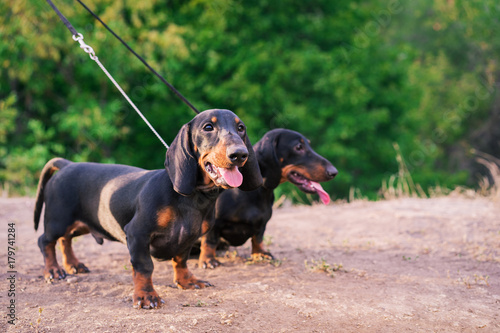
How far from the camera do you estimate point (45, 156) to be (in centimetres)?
1459

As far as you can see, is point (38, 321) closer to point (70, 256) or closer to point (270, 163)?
point (70, 256)

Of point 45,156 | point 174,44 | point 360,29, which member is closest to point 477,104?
point 360,29

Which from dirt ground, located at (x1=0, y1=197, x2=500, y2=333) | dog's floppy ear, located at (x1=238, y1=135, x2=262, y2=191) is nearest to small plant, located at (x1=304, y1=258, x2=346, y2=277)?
dirt ground, located at (x1=0, y1=197, x2=500, y2=333)

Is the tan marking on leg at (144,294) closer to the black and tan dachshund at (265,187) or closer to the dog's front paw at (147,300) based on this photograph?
the dog's front paw at (147,300)

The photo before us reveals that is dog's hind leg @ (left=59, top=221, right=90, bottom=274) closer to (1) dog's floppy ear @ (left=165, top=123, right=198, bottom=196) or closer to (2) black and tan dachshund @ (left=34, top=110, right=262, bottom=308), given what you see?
(2) black and tan dachshund @ (left=34, top=110, right=262, bottom=308)

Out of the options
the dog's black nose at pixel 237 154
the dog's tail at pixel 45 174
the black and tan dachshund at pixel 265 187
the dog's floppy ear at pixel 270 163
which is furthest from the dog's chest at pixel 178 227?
the dog's tail at pixel 45 174

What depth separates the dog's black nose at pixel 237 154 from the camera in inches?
127

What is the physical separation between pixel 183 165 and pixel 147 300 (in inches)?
41.8

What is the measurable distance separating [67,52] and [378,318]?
1423cm

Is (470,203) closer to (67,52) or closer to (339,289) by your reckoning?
(339,289)

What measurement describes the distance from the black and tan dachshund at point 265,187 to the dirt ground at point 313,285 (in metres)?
0.34

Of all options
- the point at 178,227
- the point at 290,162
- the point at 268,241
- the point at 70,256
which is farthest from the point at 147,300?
the point at 268,241

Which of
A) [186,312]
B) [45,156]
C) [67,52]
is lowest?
[45,156]

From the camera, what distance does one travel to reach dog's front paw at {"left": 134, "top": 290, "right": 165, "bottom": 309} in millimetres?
3621
